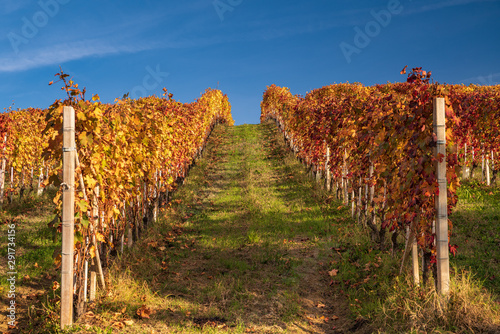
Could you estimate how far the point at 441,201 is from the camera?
4812 mm

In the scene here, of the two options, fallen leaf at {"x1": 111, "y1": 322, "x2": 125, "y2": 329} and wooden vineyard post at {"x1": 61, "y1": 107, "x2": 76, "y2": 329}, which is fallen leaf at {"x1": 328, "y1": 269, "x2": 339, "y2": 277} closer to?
fallen leaf at {"x1": 111, "y1": 322, "x2": 125, "y2": 329}

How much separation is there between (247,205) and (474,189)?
A: 8.59 metres

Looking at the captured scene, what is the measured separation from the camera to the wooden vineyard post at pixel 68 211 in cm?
472

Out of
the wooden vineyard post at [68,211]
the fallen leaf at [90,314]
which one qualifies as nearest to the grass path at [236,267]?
the fallen leaf at [90,314]

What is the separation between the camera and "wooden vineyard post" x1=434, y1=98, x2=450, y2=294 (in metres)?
4.78

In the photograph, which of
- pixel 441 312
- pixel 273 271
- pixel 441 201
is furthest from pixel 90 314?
pixel 441 201

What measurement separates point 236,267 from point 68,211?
3.51 m

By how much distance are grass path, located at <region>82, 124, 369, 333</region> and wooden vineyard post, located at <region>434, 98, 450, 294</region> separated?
139 cm

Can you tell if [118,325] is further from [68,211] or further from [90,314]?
[68,211]

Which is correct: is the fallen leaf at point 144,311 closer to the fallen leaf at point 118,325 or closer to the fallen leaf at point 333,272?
the fallen leaf at point 118,325

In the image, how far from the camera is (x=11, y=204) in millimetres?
12977

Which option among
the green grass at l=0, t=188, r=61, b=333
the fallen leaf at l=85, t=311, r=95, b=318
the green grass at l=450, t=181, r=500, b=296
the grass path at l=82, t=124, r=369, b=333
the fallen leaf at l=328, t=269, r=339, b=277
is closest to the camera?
the fallen leaf at l=85, t=311, r=95, b=318

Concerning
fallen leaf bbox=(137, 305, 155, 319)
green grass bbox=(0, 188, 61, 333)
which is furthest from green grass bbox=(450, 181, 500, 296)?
green grass bbox=(0, 188, 61, 333)

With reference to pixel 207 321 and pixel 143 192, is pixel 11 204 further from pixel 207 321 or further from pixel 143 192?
pixel 207 321
